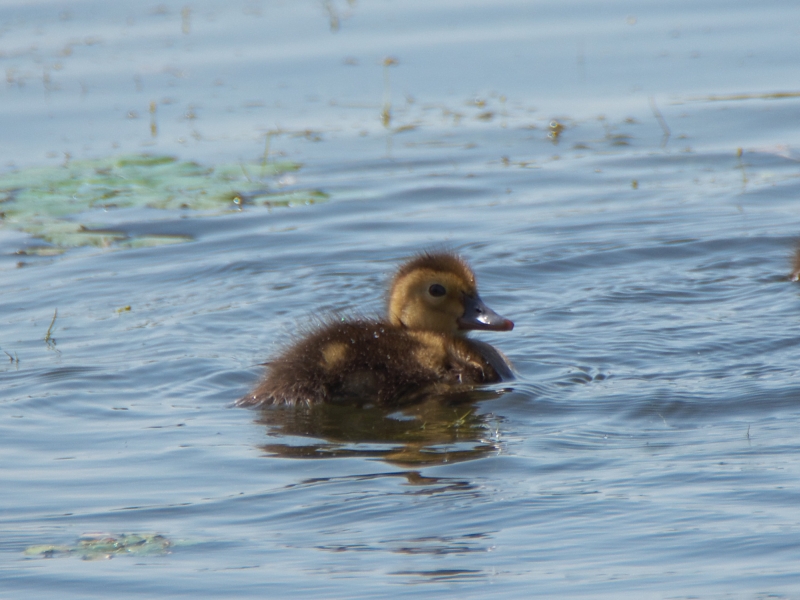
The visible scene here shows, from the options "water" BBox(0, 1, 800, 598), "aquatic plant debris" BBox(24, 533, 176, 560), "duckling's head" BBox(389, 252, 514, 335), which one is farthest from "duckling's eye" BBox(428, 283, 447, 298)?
"aquatic plant debris" BBox(24, 533, 176, 560)

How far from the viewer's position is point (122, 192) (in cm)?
1137

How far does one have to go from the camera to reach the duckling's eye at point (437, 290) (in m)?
7.03

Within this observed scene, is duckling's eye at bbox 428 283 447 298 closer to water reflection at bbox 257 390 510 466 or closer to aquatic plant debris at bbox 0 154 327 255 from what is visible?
water reflection at bbox 257 390 510 466

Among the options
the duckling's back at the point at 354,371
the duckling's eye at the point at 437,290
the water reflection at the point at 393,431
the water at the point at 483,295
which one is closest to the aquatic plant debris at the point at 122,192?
the water at the point at 483,295

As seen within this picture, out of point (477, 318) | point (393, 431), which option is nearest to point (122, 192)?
point (477, 318)

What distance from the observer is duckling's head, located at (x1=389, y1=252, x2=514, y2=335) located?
7.01m

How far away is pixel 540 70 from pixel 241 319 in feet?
25.3

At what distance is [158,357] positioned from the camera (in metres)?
7.33

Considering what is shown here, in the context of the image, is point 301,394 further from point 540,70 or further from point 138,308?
point 540,70

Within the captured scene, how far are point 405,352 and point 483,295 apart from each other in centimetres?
204

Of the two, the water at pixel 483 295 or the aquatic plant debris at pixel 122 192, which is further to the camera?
the aquatic plant debris at pixel 122 192

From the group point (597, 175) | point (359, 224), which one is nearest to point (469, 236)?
point (359, 224)

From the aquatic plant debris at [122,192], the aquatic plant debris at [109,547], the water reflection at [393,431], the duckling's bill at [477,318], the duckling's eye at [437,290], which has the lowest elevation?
the aquatic plant debris at [109,547]

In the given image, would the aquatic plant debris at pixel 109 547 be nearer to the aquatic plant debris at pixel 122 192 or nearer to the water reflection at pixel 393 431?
the water reflection at pixel 393 431
